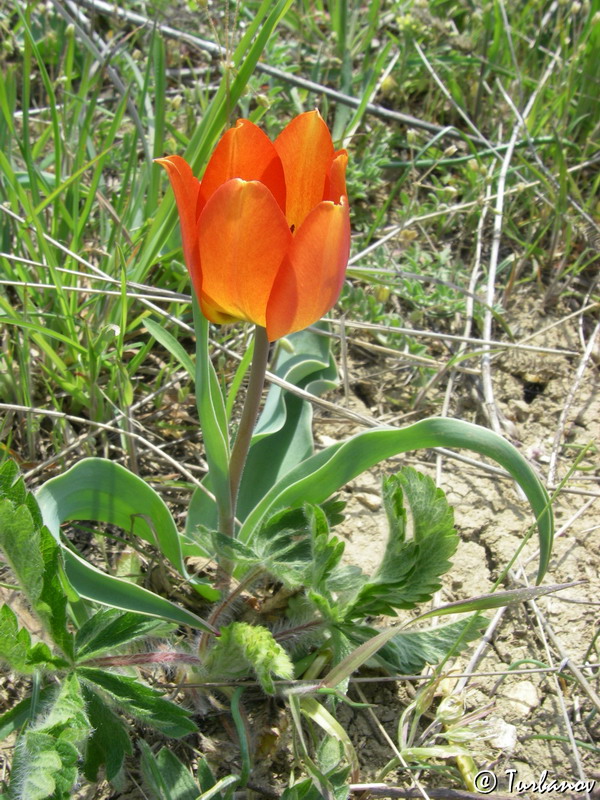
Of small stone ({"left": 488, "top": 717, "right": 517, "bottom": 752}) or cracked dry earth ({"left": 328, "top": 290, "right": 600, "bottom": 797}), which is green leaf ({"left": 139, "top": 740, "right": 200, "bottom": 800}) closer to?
cracked dry earth ({"left": 328, "top": 290, "right": 600, "bottom": 797})

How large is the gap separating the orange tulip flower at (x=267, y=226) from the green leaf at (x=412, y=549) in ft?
1.40

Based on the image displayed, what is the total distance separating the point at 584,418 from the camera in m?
2.64

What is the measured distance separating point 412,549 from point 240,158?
828 millimetres

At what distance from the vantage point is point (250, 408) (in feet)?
5.20

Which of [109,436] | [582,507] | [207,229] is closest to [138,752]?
[109,436]

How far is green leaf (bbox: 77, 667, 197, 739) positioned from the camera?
1.44 meters

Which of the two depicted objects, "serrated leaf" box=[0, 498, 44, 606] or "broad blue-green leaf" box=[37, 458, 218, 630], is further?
"broad blue-green leaf" box=[37, 458, 218, 630]

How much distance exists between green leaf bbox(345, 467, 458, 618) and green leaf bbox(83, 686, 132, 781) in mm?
495

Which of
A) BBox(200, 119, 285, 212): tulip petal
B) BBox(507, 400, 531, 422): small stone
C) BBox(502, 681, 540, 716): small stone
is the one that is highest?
BBox(200, 119, 285, 212): tulip petal

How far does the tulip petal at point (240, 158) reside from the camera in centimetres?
139

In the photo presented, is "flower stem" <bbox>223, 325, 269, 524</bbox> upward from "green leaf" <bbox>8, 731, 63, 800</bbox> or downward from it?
upward

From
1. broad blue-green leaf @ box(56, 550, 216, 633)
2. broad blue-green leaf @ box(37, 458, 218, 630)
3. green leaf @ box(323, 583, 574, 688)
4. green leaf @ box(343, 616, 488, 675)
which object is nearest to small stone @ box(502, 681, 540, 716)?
green leaf @ box(343, 616, 488, 675)

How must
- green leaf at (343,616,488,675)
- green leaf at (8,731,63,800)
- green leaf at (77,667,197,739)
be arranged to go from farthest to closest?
1. green leaf at (343,616,488,675)
2. green leaf at (77,667,197,739)
3. green leaf at (8,731,63,800)

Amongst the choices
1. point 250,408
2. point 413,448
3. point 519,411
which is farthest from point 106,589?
point 519,411
